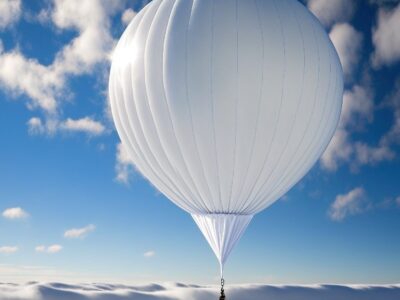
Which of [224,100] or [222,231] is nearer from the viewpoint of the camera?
[224,100]

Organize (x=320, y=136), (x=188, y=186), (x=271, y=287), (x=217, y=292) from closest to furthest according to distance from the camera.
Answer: (x=188, y=186), (x=320, y=136), (x=217, y=292), (x=271, y=287)

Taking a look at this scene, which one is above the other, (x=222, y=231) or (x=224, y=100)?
(x=224, y=100)

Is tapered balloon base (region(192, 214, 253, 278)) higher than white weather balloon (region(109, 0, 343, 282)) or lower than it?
lower

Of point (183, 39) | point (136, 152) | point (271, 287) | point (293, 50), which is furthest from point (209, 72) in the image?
point (271, 287)

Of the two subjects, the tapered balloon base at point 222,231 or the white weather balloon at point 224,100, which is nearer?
the white weather balloon at point 224,100

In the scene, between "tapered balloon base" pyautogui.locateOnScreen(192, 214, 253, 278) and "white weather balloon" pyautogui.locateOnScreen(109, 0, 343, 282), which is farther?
"tapered balloon base" pyautogui.locateOnScreen(192, 214, 253, 278)

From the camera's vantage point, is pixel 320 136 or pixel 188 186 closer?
pixel 188 186

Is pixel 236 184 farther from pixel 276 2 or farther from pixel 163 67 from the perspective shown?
pixel 276 2

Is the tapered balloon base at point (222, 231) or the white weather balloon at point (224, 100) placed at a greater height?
the white weather balloon at point (224, 100)
